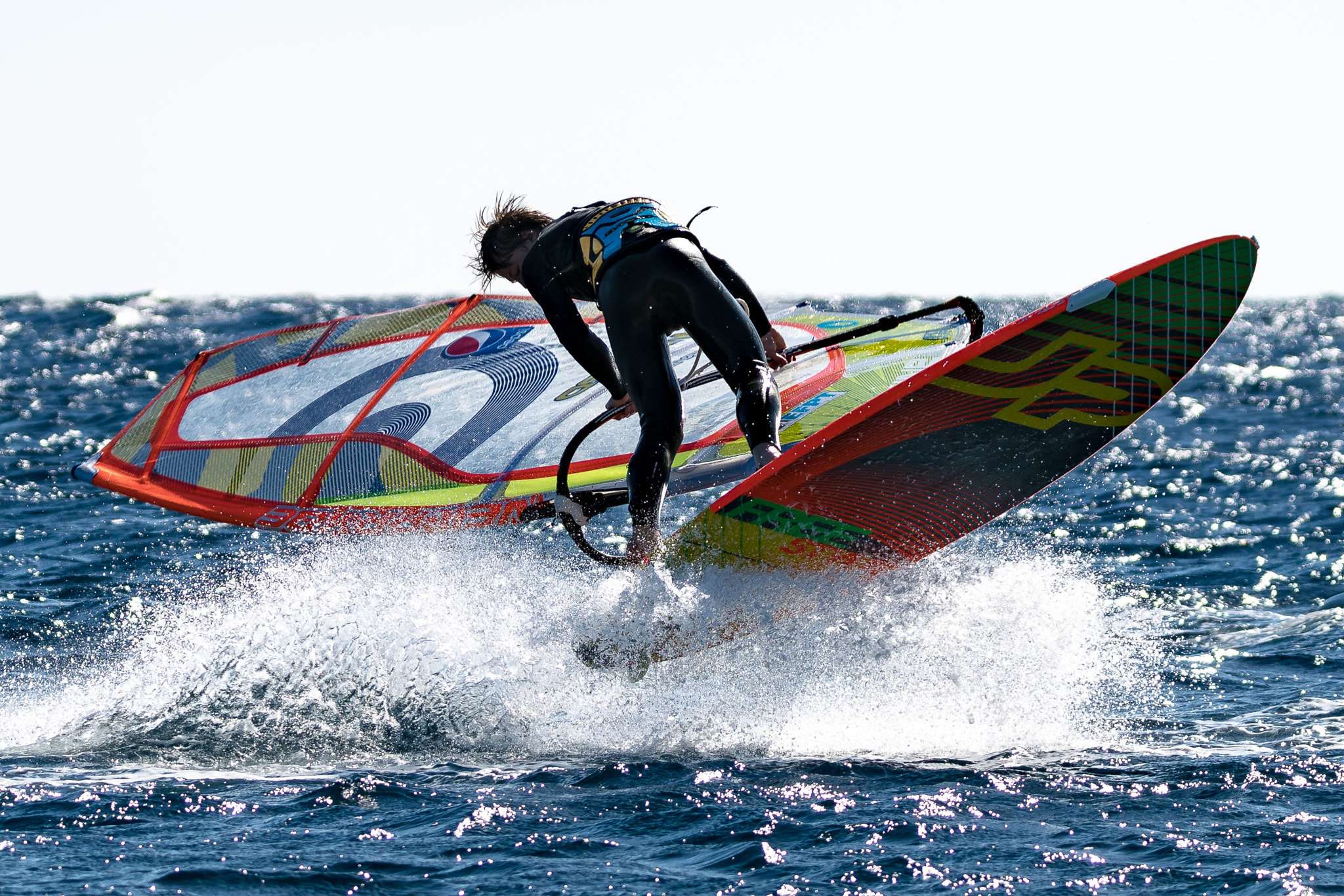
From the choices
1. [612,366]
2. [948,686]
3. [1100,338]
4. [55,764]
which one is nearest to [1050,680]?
[948,686]

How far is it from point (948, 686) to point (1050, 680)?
0.50 m

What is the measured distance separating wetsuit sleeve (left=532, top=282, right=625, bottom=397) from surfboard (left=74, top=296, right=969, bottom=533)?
1209mm

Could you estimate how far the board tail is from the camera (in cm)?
505

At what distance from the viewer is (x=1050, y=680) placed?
18.0ft

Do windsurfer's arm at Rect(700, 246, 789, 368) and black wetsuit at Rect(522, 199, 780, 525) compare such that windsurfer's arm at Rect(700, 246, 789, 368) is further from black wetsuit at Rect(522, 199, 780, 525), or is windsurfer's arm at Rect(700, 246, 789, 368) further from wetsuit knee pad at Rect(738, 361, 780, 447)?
wetsuit knee pad at Rect(738, 361, 780, 447)

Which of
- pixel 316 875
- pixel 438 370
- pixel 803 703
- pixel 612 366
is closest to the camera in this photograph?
pixel 316 875

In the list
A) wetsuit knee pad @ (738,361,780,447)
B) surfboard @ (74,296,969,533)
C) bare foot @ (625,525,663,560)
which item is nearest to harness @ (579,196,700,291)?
wetsuit knee pad @ (738,361,780,447)

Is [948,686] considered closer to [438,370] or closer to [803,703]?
[803,703]

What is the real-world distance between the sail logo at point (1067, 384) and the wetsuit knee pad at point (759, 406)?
0.67 meters

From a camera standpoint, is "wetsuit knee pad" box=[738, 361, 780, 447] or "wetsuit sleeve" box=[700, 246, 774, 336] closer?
"wetsuit knee pad" box=[738, 361, 780, 447]

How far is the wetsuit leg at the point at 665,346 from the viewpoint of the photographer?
5211 mm

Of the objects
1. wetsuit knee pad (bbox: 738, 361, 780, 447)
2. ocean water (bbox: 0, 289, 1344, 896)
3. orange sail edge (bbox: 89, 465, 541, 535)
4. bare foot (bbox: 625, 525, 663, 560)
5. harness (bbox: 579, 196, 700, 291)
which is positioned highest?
harness (bbox: 579, 196, 700, 291)

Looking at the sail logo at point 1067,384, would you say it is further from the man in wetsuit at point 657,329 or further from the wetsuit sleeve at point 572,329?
the wetsuit sleeve at point 572,329

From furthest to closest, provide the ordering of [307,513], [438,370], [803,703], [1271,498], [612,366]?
[1271,498], [438,370], [307,513], [612,366], [803,703]
